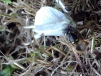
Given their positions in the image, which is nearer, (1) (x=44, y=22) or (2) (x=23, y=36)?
(1) (x=44, y=22)

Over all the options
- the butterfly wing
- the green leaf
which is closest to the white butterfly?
the butterfly wing

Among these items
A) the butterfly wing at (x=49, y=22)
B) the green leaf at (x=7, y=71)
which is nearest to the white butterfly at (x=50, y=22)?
the butterfly wing at (x=49, y=22)

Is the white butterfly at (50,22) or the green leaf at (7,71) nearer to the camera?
the white butterfly at (50,22)

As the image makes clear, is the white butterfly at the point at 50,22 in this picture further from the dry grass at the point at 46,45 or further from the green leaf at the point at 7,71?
the green leaf at the point at 7,71

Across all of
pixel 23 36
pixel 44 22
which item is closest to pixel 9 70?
pixel 23 36

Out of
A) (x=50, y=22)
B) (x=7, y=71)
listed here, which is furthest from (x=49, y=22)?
(x=7, y=71)

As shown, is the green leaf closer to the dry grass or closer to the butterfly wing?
the dry grass

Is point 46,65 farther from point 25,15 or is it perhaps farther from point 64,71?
point 25,15
